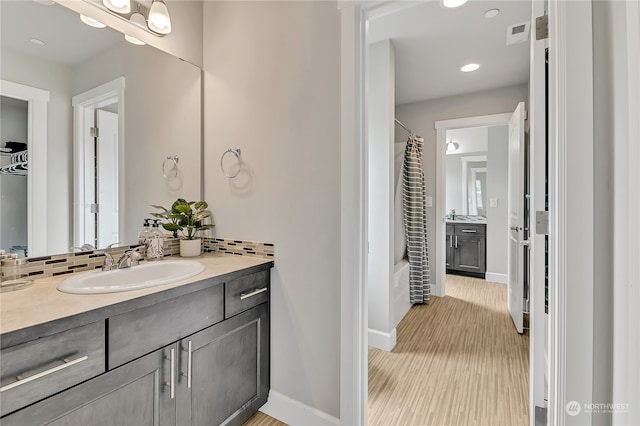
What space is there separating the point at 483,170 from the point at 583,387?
186 inches

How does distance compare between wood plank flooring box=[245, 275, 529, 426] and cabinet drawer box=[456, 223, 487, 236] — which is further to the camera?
cabinet drawer box=[456, 223, 487, 236]

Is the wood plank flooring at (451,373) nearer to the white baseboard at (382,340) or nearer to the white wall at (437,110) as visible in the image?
the white baseboard at (382,340)

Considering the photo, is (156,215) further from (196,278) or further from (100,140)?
(196,278)

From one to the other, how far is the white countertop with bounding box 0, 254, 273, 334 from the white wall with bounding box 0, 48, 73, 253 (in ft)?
0.72

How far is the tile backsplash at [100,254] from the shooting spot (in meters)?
1.26

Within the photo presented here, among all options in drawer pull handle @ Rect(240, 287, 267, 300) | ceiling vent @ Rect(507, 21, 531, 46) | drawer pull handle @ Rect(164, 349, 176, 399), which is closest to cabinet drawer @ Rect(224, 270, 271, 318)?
drawer pull handle @ Rect(240, 287, 267, 300)

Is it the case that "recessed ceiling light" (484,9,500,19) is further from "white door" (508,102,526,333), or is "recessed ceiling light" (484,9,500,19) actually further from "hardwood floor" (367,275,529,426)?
"hardwood floor" (367,275,529,426)

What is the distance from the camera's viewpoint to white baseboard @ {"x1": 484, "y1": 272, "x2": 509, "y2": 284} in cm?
424

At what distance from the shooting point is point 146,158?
1681 millimetres

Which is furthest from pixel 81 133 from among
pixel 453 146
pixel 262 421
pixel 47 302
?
pixel 453 146

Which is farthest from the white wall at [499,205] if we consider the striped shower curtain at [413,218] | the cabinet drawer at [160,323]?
the cabinet drawer at [160,323]

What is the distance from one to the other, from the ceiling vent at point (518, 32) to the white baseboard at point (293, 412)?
9.11 ft

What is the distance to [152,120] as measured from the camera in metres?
1.70

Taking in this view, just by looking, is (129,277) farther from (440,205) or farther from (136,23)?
(440,205)
